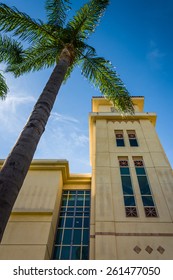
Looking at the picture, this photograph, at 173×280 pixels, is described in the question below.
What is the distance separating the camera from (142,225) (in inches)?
389

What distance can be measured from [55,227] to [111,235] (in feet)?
10.5

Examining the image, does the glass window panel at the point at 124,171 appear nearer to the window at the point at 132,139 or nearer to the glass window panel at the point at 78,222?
the window at the point at 132,139

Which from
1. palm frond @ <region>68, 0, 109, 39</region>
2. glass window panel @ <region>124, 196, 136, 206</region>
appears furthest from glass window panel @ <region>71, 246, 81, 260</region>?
palm frond @ <region>68, 0, 109, 39</region>

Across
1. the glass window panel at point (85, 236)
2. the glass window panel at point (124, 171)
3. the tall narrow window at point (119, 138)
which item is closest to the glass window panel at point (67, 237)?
the glass window panel at point (85, 236)

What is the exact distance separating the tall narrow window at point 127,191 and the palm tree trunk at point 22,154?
729 centimetres

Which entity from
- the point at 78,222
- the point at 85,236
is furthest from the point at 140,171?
the point at 85,236

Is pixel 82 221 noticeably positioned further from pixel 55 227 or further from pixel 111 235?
pixel 111 235

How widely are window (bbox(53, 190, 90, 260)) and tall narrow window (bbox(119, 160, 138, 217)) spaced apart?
2.35 meters

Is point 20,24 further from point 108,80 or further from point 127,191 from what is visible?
point 127,191

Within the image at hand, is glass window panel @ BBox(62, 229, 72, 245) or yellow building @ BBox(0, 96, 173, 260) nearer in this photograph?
yellow building @ BBox(0, 96, 173, 260)

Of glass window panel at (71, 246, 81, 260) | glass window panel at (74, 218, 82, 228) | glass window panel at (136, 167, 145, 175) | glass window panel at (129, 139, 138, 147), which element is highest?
glass window panel at (129, 139, 138, 147)

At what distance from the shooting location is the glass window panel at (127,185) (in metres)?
11.8

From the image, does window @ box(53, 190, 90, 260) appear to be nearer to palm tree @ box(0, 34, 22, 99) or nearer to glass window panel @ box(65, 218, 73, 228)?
glass window panel @ box(65, 218, 73, 228)

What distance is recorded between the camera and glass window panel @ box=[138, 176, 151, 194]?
38.7 feet
